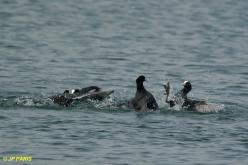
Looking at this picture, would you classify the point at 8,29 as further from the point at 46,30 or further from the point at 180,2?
the point at 180,2

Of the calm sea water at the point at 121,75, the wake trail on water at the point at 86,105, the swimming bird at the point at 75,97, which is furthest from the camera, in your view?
the swimming bird at the point at 75,97

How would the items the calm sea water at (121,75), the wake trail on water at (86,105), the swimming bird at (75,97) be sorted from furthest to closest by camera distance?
the swimming bird at (75,97) → the wake trail on water at (86,105) → the calm sea water at (121,75)

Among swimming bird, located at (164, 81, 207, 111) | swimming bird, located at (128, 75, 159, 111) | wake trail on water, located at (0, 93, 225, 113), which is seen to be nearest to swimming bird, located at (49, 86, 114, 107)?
wake trail on water, located at (0, 93, 225, 113)

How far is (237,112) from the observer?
23.7m

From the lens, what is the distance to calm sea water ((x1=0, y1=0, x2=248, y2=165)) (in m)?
19.0

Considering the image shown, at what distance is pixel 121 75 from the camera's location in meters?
30.7

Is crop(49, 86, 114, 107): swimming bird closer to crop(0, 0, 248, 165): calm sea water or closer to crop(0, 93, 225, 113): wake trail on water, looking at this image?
crop(0, 93, 225, 113): wake trail on water

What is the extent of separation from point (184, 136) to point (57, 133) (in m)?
2.76

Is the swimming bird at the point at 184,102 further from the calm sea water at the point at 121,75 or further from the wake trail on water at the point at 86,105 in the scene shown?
the calm sea water at the point at 121,75

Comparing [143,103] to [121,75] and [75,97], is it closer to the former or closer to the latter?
[75,97]

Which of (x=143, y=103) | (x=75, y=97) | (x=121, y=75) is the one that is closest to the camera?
(x=75, y=97)

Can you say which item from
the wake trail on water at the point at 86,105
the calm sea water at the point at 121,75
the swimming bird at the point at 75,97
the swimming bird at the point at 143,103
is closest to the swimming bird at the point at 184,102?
the wake trail on water at the point at 86,105

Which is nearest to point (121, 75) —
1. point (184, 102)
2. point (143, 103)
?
point (184, 102)

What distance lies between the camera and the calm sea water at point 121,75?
62.4 feet
